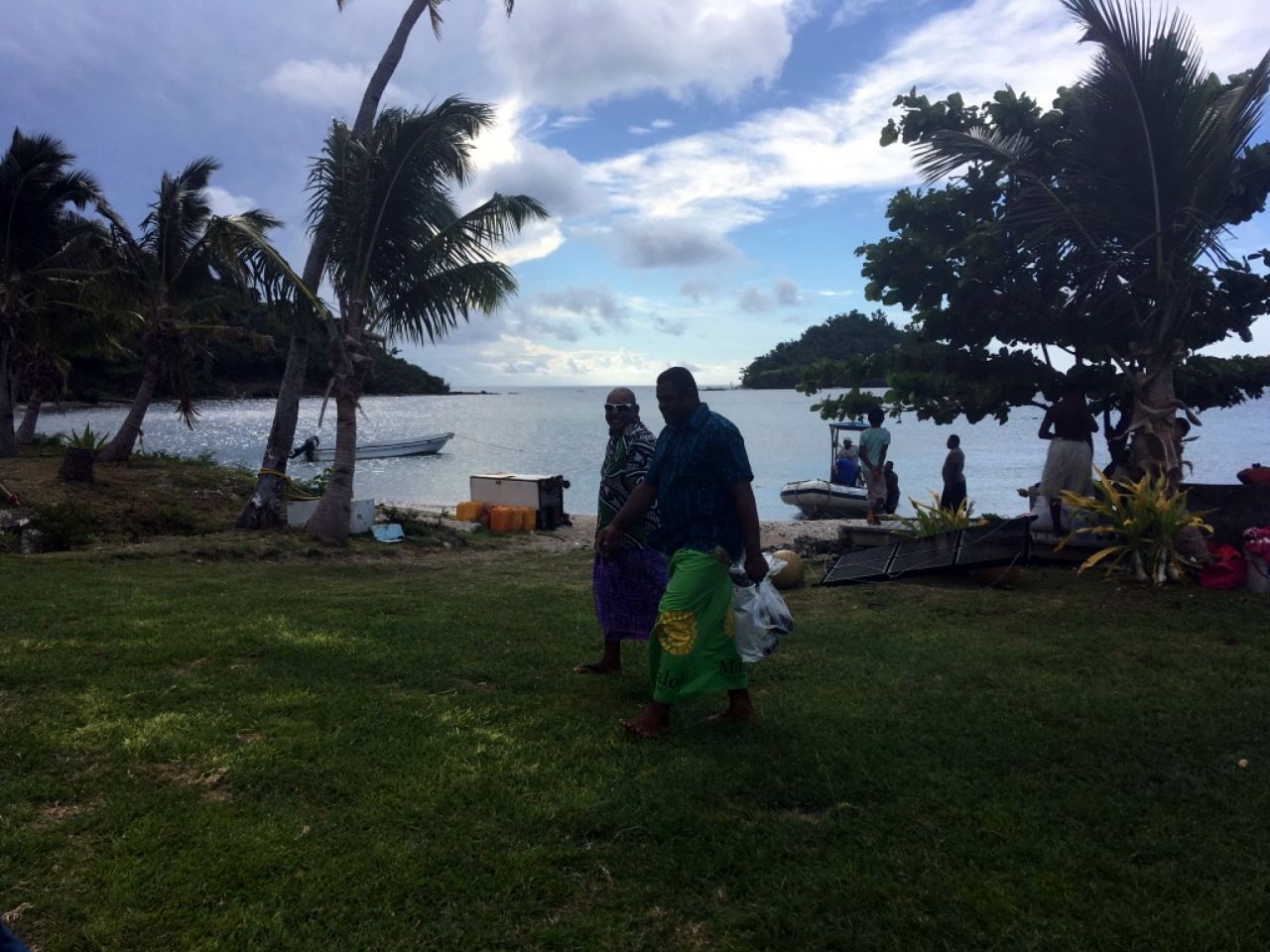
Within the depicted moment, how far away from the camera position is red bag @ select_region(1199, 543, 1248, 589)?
740 cm

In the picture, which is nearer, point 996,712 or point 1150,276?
point 996,712

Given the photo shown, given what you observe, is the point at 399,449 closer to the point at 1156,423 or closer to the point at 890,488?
the point at 890,488

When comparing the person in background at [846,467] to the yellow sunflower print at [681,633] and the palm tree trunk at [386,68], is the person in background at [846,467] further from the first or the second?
the yellow sunflower print at [681,633]

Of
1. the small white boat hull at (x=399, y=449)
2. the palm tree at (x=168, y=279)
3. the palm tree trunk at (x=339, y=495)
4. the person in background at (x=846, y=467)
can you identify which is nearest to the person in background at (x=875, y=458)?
the palm tree trunk at (x=339, y=495)

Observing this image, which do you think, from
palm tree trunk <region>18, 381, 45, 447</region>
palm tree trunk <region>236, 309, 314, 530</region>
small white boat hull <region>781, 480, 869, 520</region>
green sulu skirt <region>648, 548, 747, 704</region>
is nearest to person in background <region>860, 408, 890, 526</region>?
palm tree trunk <region>236, 309, 314, 530</region>

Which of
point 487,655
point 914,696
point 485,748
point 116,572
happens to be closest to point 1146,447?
point 914,696

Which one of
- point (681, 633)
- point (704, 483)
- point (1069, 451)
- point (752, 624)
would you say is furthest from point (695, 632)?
point (1069, 451)

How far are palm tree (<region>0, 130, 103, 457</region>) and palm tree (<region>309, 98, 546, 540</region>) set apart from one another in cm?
918

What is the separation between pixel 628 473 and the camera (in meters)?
5.27

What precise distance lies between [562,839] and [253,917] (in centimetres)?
99

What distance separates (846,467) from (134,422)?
16.6m

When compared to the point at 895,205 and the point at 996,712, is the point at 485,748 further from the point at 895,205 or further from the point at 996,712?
the point at 895,205

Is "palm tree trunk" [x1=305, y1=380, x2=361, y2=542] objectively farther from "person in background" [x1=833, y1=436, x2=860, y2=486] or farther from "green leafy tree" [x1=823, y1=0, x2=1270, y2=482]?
"person in background" [x1=833, y1=436, x2=860, y2=486]

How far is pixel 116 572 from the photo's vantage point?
9.07m
